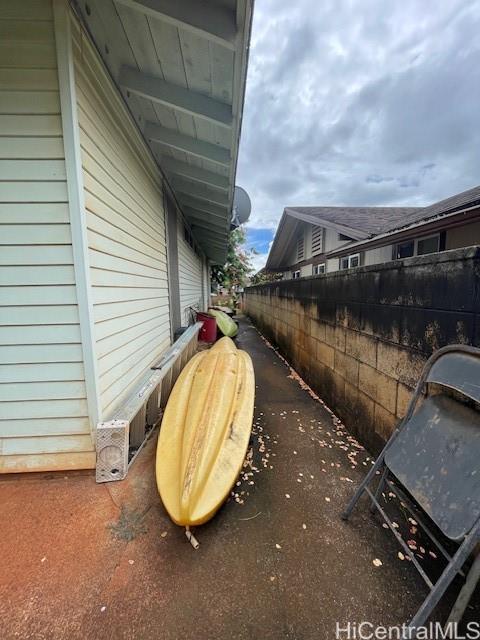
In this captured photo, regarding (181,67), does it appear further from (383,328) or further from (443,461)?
(443,461)

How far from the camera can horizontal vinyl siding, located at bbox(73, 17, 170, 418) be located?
6.25 feet

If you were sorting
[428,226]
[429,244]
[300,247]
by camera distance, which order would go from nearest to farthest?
[428,226] < [429,244] < [300,247]

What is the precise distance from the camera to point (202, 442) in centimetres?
179

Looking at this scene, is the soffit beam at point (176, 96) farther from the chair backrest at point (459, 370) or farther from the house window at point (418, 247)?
the house window at point (418, 247)

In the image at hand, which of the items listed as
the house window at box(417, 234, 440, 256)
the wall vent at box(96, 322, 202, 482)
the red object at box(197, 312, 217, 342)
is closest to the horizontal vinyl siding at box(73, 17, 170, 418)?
the wall vent at box(96, 322, 202, 482)

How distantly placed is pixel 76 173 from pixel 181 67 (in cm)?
122

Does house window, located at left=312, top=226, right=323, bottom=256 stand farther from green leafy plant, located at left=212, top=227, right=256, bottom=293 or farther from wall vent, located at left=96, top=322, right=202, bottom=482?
wall vent, located at left=96, top=322, right=202, bottom=482

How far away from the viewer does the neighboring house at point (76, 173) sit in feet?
5.32

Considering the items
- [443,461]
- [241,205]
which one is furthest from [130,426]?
[241,205]

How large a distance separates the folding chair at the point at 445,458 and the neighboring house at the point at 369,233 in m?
3.79

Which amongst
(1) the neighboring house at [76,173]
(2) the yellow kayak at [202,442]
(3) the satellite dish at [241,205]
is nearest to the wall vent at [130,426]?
(1) the neighboring house at [76,173]

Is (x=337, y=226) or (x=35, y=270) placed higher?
(x=337, y=226)

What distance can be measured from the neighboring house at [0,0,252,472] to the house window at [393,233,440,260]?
4957 mm

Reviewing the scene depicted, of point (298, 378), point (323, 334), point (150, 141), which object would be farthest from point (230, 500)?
point (150, 141)
